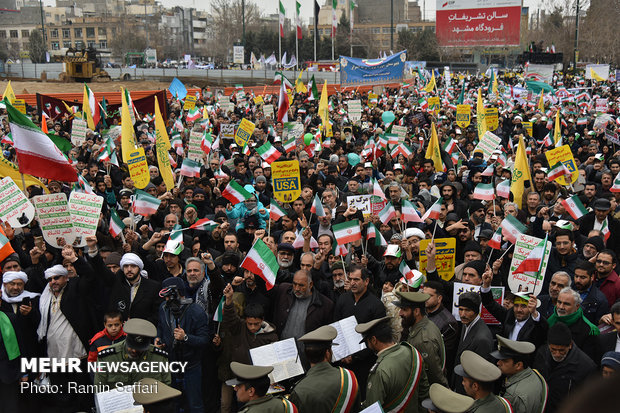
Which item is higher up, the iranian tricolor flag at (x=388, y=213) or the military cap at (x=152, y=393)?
the iranian tricolor flag at (x=388, y=213)

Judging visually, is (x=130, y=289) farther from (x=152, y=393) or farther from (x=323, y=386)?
(x=323, y=386)

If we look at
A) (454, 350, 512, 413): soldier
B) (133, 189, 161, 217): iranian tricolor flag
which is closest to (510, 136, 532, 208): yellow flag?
(133, 189, 161, 217): iranian tricolor flag

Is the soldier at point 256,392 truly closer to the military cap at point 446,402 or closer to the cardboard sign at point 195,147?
the military cap at point 446,402

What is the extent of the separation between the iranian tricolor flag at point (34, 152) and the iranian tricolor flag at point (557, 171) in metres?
7.67

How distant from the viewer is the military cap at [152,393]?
3975 mm

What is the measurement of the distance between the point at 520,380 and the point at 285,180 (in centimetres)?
594

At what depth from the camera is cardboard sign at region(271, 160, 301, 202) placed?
9672mm

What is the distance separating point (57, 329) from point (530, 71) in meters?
32.5

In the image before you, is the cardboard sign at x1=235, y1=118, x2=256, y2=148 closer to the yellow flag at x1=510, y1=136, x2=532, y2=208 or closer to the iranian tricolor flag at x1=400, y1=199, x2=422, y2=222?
the yellow flag at x1=510, y1=136, x2=532, y2=208

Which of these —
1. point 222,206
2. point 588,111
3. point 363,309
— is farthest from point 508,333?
point 588,111

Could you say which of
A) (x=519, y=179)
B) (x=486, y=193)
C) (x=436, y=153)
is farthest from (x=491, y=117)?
(x=486, y=193)

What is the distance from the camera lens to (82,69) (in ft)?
157

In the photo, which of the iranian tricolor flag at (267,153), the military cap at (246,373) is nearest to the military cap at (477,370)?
the military cap at (246,373)

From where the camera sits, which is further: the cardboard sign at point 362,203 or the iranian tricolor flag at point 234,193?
the iranian tricolor flag at point 234,193
